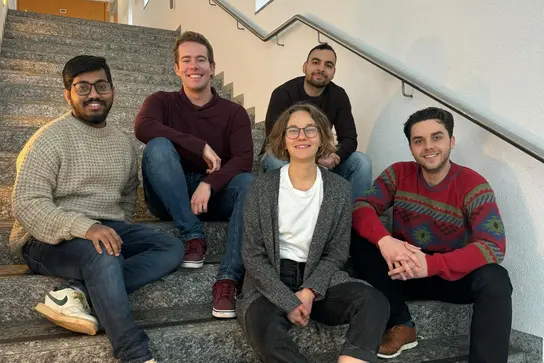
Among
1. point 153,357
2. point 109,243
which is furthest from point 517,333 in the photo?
point 109,243

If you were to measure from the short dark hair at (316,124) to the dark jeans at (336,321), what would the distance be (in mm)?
486

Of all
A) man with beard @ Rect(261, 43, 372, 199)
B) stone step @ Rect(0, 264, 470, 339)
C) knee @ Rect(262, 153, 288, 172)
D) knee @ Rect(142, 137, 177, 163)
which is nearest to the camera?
stone step @ Rect(0, 264, 470, 339)

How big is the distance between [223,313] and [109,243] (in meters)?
0.43

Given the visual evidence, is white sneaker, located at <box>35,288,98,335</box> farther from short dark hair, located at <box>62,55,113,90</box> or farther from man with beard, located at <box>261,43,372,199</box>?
man with beard, located at <box>261,43,372,199</box>

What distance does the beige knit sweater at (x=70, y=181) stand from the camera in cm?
→ 147

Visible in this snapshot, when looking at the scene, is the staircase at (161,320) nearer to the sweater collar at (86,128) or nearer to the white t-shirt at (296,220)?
the white t-shirt at (296,220)

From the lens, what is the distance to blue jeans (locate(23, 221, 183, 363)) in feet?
→ 4.31

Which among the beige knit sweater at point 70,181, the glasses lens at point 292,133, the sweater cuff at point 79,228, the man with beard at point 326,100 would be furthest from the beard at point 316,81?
the sweater cuff at point 79,228

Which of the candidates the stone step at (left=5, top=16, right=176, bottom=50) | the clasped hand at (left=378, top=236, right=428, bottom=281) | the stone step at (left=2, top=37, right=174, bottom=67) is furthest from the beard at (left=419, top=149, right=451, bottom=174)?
the stone step at (left=5, top=16, right=176, bottom=50)

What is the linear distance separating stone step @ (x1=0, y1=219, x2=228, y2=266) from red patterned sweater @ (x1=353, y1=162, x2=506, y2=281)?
599 millimetres

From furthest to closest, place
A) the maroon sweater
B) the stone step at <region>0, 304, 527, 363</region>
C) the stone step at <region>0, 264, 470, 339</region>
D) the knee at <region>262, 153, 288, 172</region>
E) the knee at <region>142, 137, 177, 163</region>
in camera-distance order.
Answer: the knee at <region>262, 153, 288, 172</region> < the maroon sweater < the knee at <region>142, 137, 177, 163</region> < the stone step at <region>0, 264, 470, 339</region> < the stone step at <region>0, 304, 527, 363</region>

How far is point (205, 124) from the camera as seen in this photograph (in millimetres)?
2092

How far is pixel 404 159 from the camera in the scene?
93.7 inches

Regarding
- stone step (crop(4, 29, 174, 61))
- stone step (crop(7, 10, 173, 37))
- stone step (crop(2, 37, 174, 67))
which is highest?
stone step (crop(7, 10, 173, 37))
